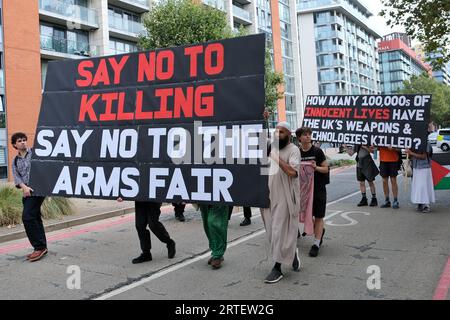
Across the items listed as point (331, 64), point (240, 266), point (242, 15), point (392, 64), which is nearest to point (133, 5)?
point (242, 15)

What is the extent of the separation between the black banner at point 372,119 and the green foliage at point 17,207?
5.79 metres

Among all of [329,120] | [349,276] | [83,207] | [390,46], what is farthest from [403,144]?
[390,46]

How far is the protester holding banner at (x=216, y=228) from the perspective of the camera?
208 inches

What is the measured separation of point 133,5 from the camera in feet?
102

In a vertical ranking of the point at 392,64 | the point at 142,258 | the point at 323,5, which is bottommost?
the point at 142,258

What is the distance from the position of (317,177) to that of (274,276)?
1.79m

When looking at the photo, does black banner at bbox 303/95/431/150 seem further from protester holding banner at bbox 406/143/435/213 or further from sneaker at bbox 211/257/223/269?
sneaker at bbox 211/257/223/269

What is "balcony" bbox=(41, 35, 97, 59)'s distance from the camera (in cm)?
2636

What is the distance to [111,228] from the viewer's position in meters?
8.59

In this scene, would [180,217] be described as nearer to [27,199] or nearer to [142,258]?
[142,258]

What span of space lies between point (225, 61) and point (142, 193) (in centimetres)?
182

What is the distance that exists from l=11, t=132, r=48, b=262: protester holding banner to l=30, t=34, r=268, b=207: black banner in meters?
0.23

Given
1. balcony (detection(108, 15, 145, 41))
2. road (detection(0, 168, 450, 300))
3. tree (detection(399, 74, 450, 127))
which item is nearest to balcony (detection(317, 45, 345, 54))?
→ tree (detection(399, 74, 450, 127))

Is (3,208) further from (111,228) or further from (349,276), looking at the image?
(349,276)
